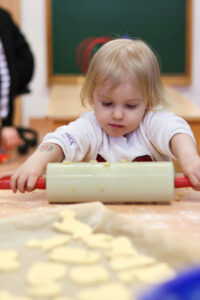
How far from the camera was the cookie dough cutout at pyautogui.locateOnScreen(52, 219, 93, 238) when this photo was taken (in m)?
0.70

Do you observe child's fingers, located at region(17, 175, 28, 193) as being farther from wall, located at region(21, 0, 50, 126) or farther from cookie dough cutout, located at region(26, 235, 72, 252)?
wall, located at region(21, 0, 50, 126)

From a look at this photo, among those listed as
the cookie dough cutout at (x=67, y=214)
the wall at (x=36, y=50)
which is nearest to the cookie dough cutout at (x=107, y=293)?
the cookie dough cutout at (x=67, y=214)

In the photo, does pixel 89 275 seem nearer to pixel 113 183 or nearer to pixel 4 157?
pixel 113 183

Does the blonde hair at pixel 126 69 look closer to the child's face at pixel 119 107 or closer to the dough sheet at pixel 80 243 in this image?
the child's face at pixel 119 107

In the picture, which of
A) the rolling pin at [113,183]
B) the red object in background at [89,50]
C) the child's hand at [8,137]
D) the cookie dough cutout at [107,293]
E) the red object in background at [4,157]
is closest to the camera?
the cookie dough cutout at [107,293]

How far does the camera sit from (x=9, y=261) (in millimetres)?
599

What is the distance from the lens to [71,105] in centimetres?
205

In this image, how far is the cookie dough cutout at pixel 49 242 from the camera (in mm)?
648

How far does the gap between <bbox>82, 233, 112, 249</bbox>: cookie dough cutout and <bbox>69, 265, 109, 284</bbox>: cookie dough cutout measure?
0.23ft

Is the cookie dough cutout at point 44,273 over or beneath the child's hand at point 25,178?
over

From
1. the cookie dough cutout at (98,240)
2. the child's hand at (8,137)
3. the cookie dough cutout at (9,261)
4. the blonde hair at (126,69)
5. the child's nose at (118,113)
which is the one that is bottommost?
the child's hand at (8,137)

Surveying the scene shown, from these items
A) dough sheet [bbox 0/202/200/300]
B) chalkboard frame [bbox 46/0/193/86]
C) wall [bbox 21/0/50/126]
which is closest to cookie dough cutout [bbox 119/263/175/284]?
dough sheet [bbox 0/202/200/300]

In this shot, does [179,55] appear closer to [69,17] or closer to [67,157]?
[69,17]

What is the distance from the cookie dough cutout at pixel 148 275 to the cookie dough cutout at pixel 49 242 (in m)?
0.13
